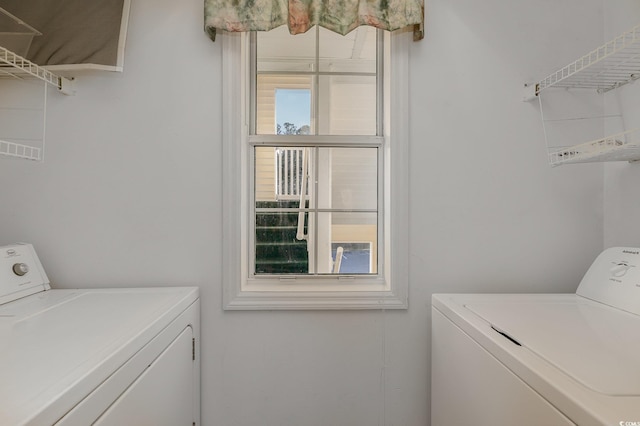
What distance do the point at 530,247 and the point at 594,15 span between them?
1094 mm

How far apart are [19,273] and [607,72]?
242cm

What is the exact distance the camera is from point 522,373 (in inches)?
31.2

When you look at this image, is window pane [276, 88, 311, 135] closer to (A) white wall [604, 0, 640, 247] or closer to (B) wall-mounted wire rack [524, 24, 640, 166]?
(B) wall-mounted wire rack [524, 24, 640, 166]

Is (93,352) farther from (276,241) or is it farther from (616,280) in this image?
(616,280)

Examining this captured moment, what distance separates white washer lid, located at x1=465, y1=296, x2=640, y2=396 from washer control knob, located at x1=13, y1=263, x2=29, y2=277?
5.53ft

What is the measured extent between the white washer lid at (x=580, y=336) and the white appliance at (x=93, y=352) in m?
1.02

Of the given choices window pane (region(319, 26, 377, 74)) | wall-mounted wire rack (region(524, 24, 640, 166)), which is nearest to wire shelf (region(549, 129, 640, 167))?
wall-mounted wire rack (region(524, 24, 640, 166))

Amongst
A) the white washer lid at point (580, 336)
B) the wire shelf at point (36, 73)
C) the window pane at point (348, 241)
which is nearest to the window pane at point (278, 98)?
the window pane at point (348, 241)

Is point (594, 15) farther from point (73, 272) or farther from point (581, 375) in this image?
point (73, 272)

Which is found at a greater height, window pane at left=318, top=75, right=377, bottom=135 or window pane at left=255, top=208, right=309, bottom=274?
window pane at left=318, top=75, right=377, bottom=135

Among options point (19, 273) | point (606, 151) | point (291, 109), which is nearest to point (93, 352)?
point (19, 273)

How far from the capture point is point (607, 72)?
1.35 meters

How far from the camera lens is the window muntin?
169 centimetres

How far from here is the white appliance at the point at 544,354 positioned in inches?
26.4
